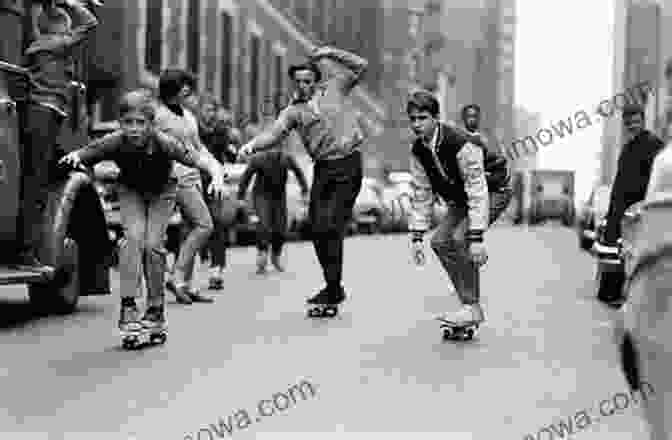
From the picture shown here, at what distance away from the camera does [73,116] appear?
9703 millimetres

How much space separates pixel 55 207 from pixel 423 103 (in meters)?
2.90

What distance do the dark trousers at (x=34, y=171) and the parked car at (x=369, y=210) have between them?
21.2m

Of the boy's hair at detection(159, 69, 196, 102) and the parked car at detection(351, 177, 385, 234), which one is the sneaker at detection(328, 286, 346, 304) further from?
the parked car at detection(351, 177, 385, 234)

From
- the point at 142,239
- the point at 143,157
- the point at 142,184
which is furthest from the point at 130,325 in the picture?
the point at 143,157

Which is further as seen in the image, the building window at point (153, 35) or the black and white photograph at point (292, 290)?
the building window at point (153, 35)

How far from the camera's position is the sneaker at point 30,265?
8805mm

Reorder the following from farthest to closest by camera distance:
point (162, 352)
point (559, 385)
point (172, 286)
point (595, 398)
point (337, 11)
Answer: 1. point (337, 11)
2. point (172, 286)
3. point (162, 352)
4. point (559, 385)
5. point (595, 398)

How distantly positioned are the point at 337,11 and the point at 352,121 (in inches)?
2112

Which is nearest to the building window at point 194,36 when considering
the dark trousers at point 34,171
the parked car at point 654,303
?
the dark trousers at point 34,171

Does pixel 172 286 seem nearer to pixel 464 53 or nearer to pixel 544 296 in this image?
pixel 544 296

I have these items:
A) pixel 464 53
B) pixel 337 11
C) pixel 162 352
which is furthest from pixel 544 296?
pixel 464 53

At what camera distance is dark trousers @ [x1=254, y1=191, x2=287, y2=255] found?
14438mm

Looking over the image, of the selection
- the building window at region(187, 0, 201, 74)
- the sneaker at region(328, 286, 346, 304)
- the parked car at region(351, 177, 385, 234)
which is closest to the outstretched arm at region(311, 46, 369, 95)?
the sneaker at region(328, 286, 346, 304)

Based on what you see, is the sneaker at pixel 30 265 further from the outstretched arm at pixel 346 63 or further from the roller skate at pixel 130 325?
the outstretched arm at pixel 346 63
